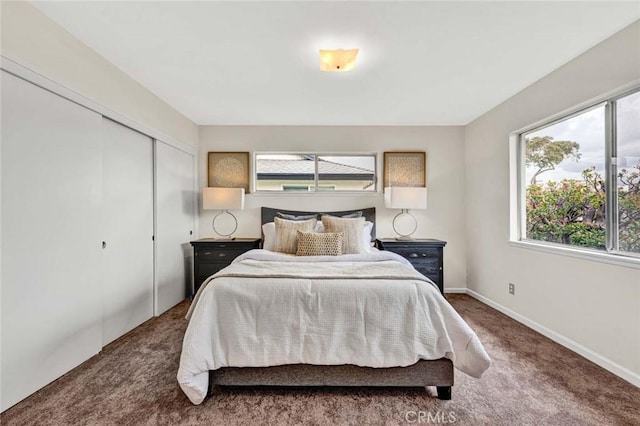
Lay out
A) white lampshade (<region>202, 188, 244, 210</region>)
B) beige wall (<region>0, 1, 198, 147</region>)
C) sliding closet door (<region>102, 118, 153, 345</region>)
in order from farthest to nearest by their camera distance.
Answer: white lampshade (<region>202, 188, 244, 210</region>) < sliding closet door (<region>102, 118, 153, 345</region>) < beige wall (<region>0, 1, 198, 147</region>)

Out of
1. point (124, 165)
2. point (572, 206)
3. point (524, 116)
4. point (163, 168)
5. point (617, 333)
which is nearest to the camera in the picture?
point (617, 333)

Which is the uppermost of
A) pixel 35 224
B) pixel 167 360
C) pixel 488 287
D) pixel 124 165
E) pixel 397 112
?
pixel 397 112

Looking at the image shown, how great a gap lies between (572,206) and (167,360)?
372 centimetres

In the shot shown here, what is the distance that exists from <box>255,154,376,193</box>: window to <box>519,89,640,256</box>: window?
1920mm


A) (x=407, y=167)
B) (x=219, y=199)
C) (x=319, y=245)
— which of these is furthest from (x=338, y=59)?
(x=219, y=199)

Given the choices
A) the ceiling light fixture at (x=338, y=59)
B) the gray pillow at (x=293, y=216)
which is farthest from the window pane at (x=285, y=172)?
the ceiling light fixture at (x=338, y=59)

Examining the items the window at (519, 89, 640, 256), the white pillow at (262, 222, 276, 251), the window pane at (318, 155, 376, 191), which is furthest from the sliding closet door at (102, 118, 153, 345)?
the window at (519, 89, 640, 256)

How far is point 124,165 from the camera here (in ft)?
8.46

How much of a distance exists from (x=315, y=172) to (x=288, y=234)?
1289 millimetres

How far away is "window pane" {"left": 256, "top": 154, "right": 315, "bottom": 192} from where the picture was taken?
4.05 m

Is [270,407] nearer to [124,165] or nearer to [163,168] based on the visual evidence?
[124,165]

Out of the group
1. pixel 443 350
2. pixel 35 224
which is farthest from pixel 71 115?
pixel 443 350

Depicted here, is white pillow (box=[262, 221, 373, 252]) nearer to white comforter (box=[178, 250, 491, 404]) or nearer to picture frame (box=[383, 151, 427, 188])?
picture frame (box=[383, 151, 427, 188])

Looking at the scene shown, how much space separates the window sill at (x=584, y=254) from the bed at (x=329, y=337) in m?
1.27
